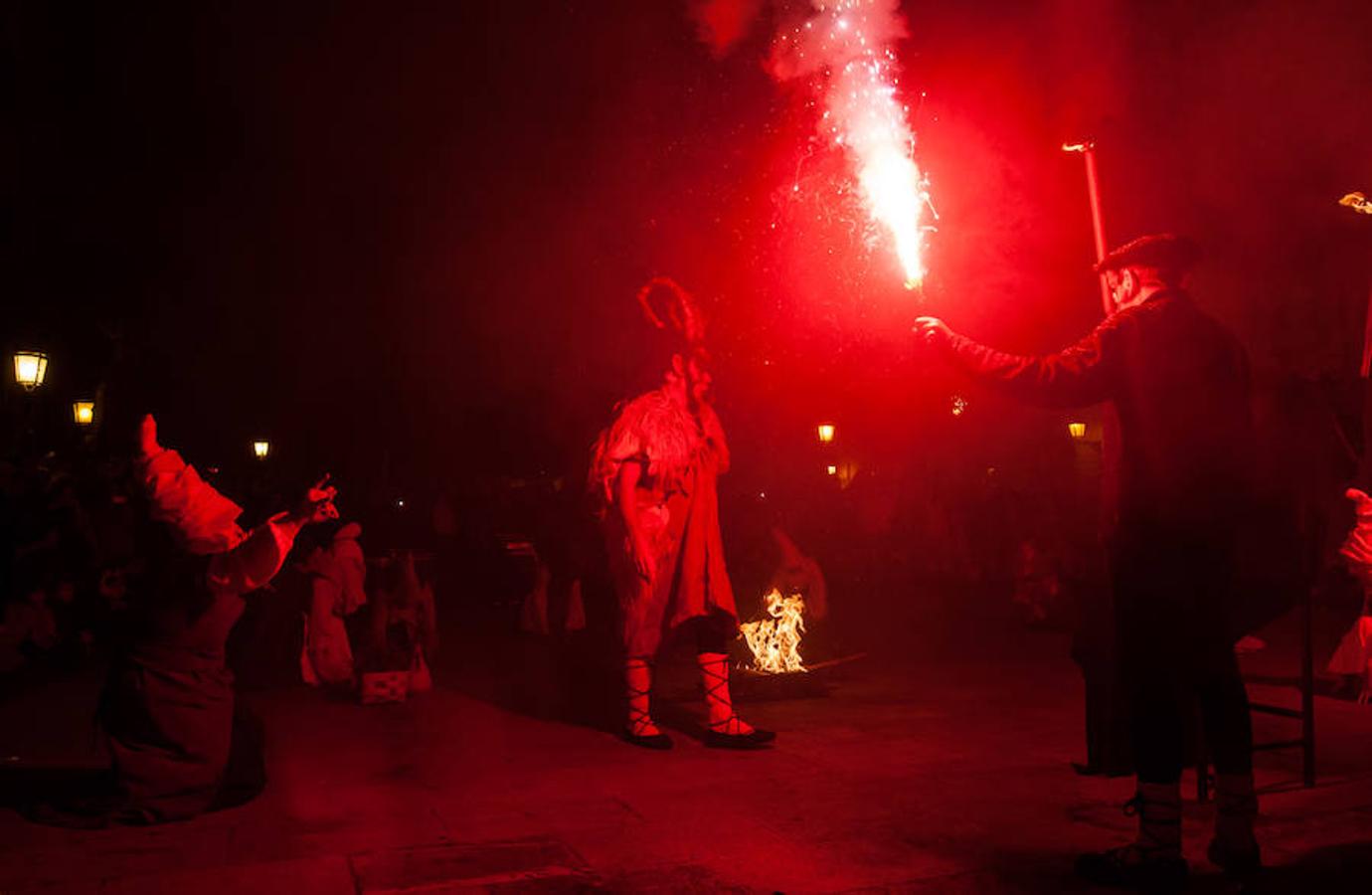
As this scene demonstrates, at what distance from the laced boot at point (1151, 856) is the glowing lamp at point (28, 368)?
1606 cm

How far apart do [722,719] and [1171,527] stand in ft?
11.0

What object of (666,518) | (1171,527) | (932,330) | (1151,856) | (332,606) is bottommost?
(1151,856)

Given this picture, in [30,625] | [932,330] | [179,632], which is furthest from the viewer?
[30,625]

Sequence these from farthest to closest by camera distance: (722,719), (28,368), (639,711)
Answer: (28,368)
(639,711)
(722,719)

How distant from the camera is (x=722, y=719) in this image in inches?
268

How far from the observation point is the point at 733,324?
20.5 meters

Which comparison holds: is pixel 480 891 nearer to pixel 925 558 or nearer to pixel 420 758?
pixel 420 758

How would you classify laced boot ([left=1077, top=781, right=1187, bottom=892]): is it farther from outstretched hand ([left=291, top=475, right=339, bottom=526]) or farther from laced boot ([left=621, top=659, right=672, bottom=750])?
outstretched hand ([left=291, top=475, right=339, bottom=526])

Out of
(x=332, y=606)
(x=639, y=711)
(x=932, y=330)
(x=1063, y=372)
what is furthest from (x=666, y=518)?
(x=332, y=606)

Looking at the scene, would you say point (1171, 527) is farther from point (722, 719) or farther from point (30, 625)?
point (30, 625)

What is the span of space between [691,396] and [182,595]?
315 cm

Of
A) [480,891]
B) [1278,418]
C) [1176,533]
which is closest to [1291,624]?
[1278,418]

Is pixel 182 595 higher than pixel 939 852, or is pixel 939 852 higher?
pixel 182 595

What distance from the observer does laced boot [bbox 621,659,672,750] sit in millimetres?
6805
